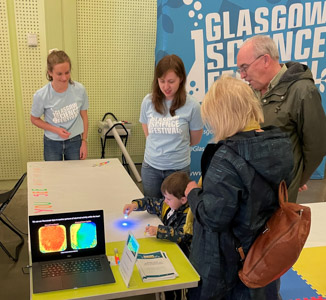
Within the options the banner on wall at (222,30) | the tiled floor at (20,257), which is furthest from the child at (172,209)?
the banner on wall at (222,30)

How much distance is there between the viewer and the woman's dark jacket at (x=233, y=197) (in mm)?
1173

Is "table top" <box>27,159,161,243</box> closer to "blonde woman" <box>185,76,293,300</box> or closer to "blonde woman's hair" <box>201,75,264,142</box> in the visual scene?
"blonde woman" <box>185,76,293,300</box>

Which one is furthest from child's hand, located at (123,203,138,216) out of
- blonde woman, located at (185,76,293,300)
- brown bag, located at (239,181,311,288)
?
brown bag, located at (239,181,311,288)

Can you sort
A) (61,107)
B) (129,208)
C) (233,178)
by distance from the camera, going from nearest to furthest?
(233,178) < (129,208) < (61,107)

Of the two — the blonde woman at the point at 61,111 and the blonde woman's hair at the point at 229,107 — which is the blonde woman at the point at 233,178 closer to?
the blonde woman's hair at the point at 229,107

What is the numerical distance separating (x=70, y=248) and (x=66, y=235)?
6cm

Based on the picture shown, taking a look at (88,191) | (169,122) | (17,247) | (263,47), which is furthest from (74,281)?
(17,247)

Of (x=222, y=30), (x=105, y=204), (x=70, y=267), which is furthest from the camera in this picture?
(x=222, y=30)

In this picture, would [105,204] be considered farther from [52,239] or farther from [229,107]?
[229,107]

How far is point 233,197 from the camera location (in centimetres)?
117

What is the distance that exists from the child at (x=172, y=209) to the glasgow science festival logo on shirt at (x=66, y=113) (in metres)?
1.15

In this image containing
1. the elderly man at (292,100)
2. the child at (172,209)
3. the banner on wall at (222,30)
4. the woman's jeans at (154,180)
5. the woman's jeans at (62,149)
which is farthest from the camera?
the banner on wall at (222,30)

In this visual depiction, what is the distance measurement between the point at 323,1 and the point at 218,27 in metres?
1.33

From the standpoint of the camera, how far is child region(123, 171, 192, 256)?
5.07 feet
